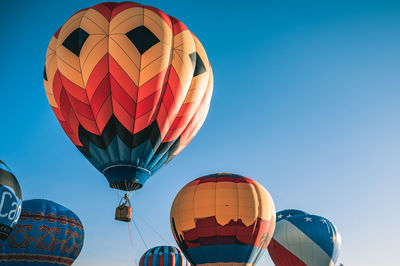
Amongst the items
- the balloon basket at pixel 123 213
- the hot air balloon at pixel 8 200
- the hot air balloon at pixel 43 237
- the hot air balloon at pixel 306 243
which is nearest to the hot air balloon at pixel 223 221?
the balloon basket at pixel 123 213

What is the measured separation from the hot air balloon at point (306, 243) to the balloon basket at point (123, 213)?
12.4 metres

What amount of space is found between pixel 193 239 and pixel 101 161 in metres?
4.48

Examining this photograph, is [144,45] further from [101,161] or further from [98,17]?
[101,161]

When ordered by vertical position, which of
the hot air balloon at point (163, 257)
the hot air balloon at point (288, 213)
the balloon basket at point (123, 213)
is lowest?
the hot air balloon at point (163, 257)

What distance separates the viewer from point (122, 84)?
12312 mm

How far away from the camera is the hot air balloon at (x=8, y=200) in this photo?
41.9ft

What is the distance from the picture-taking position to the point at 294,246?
72.6 feet

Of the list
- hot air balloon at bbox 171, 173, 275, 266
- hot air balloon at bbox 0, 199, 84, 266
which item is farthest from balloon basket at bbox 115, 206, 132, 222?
hot air balloon at bbox 0, 199, 84, 266

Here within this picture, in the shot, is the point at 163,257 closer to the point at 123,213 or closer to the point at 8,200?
the point at 123,213

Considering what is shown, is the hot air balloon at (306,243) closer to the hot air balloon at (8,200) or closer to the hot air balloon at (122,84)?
the hot air balloon at (122,84)

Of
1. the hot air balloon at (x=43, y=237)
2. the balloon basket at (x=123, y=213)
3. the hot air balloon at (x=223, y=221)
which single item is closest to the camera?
the balloon basket at (x=123, y=213)

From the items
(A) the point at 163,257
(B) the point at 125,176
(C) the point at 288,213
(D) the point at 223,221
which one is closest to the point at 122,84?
(B) the point at 125,176

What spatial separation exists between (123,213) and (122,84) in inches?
157

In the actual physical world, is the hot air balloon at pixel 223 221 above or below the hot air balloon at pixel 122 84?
below
